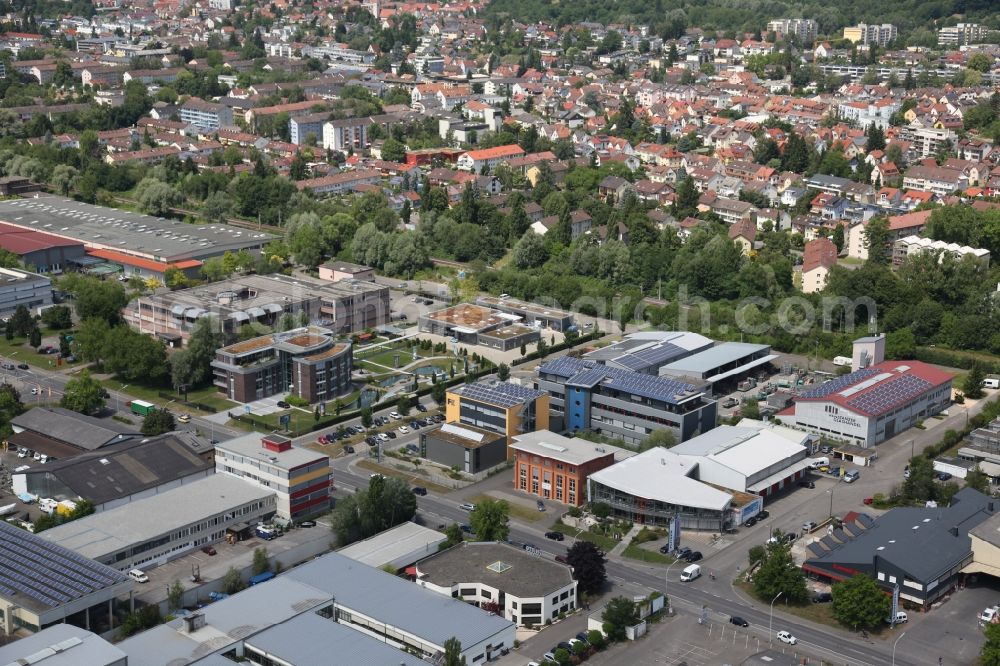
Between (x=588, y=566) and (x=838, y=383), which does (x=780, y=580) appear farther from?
(x=838, y=383)

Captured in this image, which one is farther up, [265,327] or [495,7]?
[495,7]

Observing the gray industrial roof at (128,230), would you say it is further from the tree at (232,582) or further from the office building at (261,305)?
the tree at (232,582)

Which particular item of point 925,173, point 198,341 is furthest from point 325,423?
point 925,173

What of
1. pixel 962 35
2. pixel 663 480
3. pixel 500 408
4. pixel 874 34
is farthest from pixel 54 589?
pixel 962 35

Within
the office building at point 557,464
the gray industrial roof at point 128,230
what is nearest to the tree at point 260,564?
the office building at point 557,464

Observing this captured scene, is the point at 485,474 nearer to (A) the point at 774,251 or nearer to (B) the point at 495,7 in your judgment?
(A) the point at 774,251
